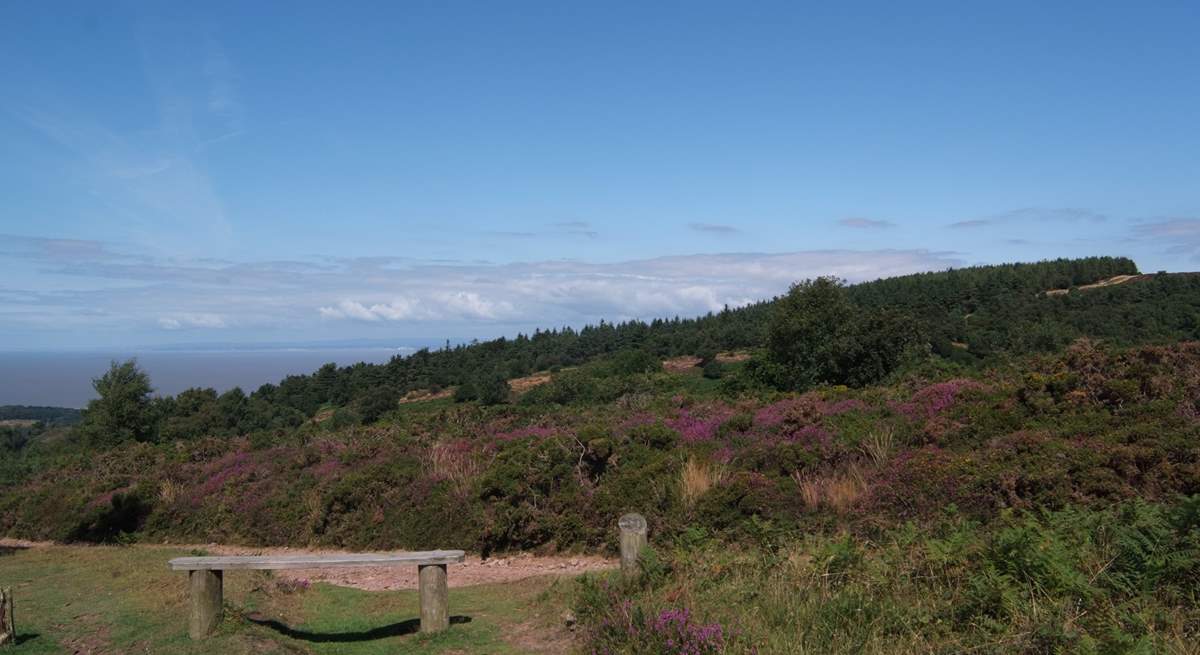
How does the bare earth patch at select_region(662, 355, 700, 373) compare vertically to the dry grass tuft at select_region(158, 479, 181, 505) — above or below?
above

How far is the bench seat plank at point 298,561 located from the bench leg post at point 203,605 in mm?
83

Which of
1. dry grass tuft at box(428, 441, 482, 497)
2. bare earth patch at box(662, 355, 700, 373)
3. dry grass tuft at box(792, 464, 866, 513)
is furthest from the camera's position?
bare earth patch at box(662, 355, 700, 373)

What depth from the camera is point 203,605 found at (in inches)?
264

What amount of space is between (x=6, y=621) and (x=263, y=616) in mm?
2104

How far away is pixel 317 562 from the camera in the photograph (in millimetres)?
7066

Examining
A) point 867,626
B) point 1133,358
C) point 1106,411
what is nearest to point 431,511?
point 867,626

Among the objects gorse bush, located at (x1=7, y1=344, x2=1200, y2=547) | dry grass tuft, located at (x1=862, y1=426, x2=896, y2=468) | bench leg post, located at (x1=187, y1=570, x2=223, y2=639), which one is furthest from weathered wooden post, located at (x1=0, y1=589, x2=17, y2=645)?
dry grass tuft, located at (x1=862, y1=426, x2=896, y2=468)

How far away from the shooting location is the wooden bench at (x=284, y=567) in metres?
6.70

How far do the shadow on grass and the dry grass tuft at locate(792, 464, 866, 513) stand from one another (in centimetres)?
513

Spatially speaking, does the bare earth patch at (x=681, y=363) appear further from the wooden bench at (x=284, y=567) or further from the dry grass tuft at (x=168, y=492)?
the wooden bench at (x=284, y=567)

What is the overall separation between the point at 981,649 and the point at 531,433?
12054 millimetres

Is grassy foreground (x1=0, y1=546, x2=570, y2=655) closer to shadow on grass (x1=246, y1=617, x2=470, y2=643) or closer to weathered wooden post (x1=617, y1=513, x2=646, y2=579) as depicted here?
shadow on grass (x1=246, y1=617, x2=470, y2=643)

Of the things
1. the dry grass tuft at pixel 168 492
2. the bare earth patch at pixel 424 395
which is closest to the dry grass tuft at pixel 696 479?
the dry grass tuft at pixel 168 492

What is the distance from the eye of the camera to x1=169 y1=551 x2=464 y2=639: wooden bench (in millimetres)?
6703
